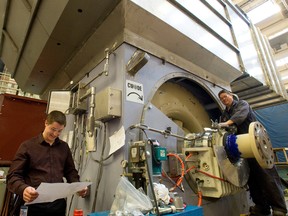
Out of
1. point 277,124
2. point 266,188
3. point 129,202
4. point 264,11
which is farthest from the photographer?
point 277,124

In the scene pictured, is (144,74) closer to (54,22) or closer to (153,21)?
(153,21)

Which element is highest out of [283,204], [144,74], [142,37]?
[142,37]

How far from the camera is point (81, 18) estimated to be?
5.31 feet

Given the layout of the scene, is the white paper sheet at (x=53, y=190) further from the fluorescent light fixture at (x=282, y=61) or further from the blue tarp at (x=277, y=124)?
the fluorescent light fixture at (x=282, y=61)

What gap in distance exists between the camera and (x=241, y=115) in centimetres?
168

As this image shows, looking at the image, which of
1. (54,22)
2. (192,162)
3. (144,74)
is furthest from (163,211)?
(54,22)

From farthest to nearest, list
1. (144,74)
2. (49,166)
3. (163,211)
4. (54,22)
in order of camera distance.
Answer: (54,22) < (144,74) < (49,166) < (163,211)

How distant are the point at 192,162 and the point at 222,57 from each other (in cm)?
136

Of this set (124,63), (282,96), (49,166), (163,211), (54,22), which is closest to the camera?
(163,211)

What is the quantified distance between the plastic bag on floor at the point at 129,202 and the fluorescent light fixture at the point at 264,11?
13.6 feet

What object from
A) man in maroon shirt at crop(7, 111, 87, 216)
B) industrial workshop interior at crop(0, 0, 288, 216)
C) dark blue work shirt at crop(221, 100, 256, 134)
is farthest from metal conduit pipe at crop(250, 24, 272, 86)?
man in maroon shirt at crop(7, 111, 87, 216)

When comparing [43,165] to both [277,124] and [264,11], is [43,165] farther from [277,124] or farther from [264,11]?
[277,124]

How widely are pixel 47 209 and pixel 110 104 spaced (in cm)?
75

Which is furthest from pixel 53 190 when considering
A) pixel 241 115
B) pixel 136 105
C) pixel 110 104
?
pixel 241 115
